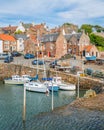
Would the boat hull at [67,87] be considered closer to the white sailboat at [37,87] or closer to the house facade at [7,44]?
the white sailboat at [37,87]

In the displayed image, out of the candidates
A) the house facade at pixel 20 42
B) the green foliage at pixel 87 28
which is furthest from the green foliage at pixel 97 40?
the house facade at pixel 20 42

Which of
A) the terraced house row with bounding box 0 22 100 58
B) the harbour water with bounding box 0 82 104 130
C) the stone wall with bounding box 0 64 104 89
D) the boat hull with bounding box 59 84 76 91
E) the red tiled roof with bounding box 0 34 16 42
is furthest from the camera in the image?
the red tiled roof with bounding box 0 34 16 42

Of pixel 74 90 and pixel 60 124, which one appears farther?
pixel 74 90

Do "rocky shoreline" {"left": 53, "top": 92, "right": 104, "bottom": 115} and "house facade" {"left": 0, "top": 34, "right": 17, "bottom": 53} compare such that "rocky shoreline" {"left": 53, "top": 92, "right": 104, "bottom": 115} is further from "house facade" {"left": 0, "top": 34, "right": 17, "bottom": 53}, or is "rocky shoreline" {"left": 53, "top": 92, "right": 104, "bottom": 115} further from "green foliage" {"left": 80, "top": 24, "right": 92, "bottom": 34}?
"green foliage" {"left": 80, "top": 24, "right": 92, "bottom": 34}

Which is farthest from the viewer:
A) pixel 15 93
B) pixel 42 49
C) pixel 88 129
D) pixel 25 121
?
pixel 42 49

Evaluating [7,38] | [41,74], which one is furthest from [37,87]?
[7,38]

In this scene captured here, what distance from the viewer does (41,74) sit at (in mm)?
61688

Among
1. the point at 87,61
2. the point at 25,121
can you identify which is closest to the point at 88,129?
the point at 25,121

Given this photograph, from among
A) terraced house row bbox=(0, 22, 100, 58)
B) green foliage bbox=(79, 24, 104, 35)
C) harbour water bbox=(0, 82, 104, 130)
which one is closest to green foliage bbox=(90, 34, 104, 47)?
terraced house row bbox=(0, 22, 100, 58)

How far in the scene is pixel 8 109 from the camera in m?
36.5

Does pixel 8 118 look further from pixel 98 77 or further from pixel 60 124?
pixel 98 77

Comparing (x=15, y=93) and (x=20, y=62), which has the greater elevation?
(x=20, y=62)

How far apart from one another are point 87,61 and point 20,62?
55.6 ft

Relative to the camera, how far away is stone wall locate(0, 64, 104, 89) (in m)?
53.5
